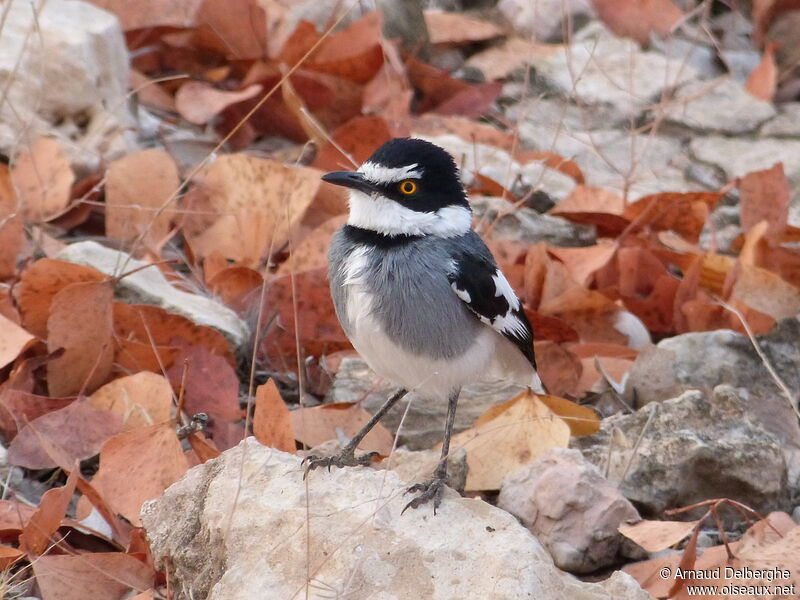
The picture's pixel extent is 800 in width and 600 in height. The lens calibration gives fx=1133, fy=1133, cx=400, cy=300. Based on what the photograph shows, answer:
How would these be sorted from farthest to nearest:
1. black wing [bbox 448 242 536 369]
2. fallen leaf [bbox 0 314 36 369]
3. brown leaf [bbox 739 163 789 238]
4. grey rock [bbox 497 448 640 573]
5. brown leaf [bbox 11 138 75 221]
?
brown leaf [bbox 739 163 789 238] < brown leaf [bbox 11 138 75 221] < fallen leaf [bbox 0 314 36 369] < black wing [bbox 448 242 536 369] < grey rock [bbox 497 448 640 573]

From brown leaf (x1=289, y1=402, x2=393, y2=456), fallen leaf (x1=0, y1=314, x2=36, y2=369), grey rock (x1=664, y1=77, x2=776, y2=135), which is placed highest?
fallen leaf (x1=0, y1=314, x2=36, y2=369)

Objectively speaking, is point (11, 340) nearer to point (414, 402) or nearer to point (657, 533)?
point (414, 402)

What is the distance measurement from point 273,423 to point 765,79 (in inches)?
204

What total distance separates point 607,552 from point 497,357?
860 mm

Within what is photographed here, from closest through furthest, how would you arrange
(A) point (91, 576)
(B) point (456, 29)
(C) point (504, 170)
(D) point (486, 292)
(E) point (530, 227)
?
(A) point (91, 576) < (D) point (486, 292) < (E) point (530, 227) < (C) point (504, 170) < (B) point (456, 29)

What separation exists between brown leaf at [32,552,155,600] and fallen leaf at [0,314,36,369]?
1.09 m

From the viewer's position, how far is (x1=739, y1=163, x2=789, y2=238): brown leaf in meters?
5.89

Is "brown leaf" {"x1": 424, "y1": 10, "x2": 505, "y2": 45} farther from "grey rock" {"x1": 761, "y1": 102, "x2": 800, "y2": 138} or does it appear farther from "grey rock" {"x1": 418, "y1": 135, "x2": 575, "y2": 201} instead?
"grey rock" {"x1": 761, "y1": 102, "x2": 800, "y2": 138}

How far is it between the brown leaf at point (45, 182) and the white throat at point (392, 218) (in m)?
1.95

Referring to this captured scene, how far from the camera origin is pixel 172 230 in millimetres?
5660

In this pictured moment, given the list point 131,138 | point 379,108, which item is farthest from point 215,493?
point 379,108

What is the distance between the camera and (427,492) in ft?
11.6

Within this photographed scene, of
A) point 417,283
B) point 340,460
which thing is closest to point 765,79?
point 417,283

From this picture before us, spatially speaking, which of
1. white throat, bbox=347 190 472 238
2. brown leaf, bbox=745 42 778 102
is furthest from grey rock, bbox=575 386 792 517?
brown leaf, bbox=745 42 778 102
